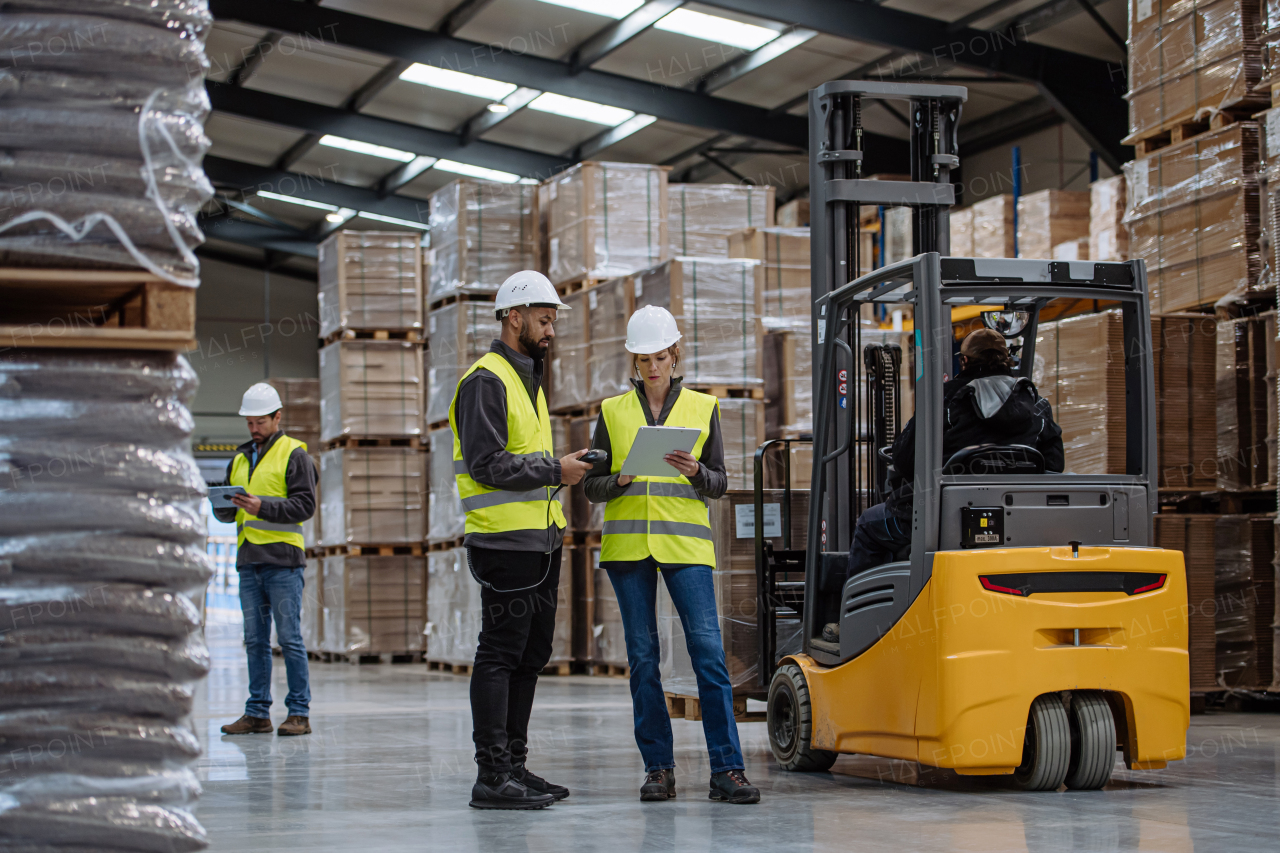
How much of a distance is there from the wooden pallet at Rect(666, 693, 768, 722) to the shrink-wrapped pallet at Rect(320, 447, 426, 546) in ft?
21.5

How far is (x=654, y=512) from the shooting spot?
4461 mm

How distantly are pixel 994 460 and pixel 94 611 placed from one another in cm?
303

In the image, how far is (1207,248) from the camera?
7.55m

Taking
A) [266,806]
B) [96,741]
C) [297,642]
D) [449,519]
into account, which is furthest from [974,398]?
[449,519]

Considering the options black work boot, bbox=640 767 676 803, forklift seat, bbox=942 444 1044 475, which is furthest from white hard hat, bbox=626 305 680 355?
black work boot, bbox=640 767 676 803

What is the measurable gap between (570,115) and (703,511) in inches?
505

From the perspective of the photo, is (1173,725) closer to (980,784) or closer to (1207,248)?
(980,784)

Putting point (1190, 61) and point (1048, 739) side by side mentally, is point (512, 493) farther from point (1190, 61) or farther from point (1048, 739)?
point (1190, 61)

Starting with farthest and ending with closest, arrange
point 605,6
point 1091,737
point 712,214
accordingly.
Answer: point 605,6 < point 712,214 < point 1091,737

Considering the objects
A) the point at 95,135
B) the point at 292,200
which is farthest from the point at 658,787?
the point at 292,200

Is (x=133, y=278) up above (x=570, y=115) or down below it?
below

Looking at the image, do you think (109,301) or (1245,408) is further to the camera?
(1245,408)

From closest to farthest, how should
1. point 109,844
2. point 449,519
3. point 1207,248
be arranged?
1. point 109,844
2. point 1207,248
3. point 449,519

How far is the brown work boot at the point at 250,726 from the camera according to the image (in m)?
6.77
